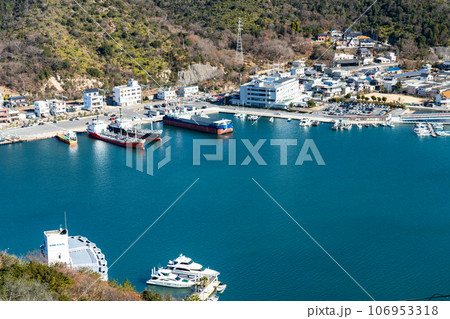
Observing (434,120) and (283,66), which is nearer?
(434,120)

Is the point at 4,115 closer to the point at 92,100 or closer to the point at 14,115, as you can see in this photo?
the point at 14,115

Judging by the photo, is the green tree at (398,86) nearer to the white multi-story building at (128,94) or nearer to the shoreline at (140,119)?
the shoreline at (140,119)

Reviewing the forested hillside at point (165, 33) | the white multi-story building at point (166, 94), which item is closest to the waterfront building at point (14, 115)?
the forested hillside at point (165, 33)

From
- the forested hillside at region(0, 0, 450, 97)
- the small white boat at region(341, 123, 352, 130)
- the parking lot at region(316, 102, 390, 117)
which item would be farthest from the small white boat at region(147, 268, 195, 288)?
the forested hillside at region(0, 0, 450, 97)

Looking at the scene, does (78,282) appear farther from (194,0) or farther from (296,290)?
(194,0)

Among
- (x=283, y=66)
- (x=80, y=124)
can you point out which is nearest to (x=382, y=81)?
(x=283, y=66)
